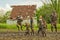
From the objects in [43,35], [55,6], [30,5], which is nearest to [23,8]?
[30,5]

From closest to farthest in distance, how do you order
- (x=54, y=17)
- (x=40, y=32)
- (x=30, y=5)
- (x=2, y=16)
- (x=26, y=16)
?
1. (x=40, y=32)
2. (x=54, y=17)
3. (x=26, y=16)
4. (x=30, y=5)
5. (x=2, y=16)

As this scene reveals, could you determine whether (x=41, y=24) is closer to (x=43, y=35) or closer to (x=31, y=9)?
(x=43, y=35)

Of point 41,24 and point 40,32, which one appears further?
point 40,32

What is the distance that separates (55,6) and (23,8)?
7340 millimetres

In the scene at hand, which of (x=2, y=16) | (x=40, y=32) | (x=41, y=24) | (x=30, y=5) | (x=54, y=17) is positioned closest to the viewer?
(x=41, y=24)

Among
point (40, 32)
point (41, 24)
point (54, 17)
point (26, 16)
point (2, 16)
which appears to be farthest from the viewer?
point (2, 16)

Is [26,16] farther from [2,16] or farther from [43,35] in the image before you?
[43,35]

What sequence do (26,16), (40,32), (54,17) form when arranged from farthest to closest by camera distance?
1. (26,16)
2. (54,17)
3. (40,32)

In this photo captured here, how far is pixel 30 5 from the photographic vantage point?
65312 mm

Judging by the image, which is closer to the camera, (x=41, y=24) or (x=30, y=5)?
(x=41, y=24)

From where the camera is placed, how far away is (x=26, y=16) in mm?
60938

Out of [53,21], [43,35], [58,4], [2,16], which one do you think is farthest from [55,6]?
[43,35]

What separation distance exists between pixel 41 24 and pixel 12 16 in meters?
41.6

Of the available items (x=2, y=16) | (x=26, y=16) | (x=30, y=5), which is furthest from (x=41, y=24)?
(x=2, y=16)
